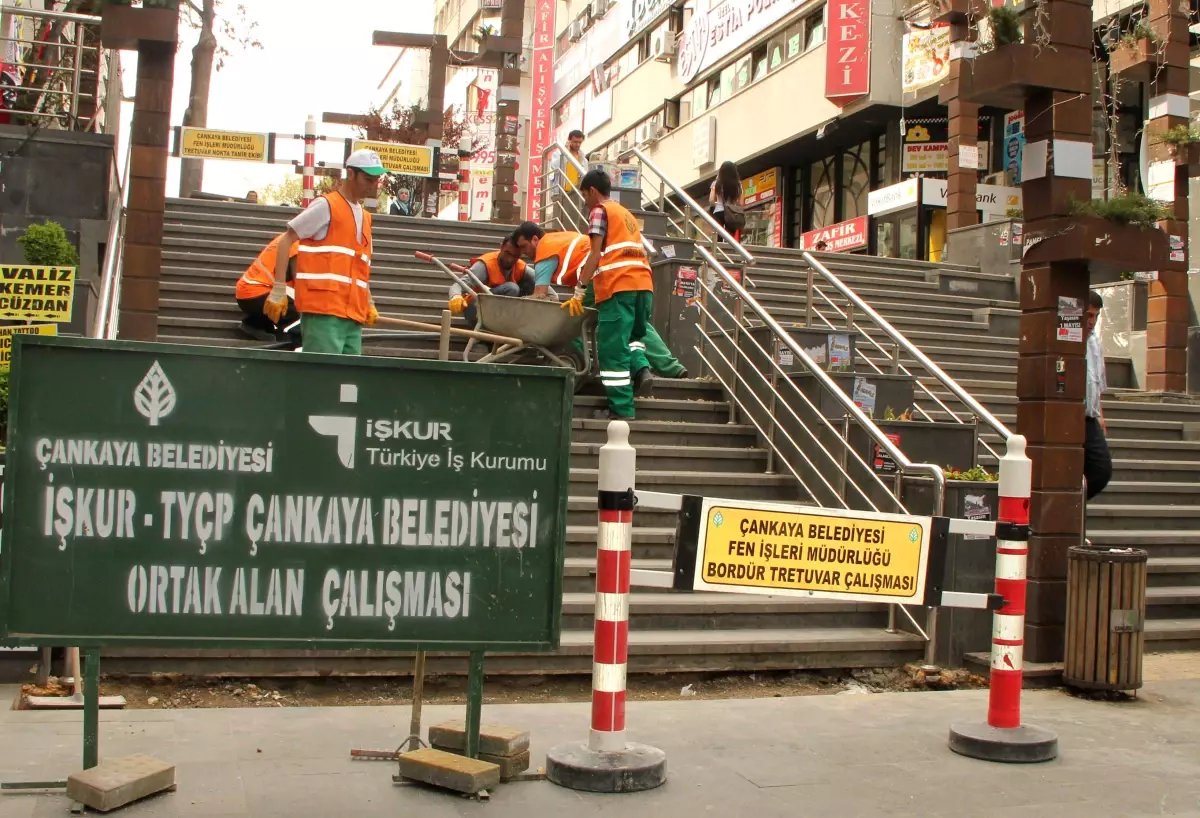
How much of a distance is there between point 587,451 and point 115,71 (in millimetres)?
8168

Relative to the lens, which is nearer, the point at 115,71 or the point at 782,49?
the point at 115,71

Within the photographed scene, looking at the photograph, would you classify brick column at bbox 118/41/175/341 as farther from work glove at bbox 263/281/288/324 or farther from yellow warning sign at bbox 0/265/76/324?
work glove at bbox 263/281/288/324

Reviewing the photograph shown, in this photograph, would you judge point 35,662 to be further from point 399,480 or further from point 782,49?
point 782,49

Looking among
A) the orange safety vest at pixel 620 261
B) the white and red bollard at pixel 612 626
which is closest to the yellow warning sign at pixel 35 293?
the orange safety vest at pixel 620 261

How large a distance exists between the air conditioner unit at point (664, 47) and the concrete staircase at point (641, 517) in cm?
2458

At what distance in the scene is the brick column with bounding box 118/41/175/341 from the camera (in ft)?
28.9

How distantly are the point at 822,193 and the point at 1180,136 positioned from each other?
16.4 meters

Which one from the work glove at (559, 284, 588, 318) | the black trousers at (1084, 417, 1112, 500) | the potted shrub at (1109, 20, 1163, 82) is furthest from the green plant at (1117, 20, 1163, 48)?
the work glove at (559, 284, 588, 318)

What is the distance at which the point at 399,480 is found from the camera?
15.3 feet

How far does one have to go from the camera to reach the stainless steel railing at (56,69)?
11.6 meters

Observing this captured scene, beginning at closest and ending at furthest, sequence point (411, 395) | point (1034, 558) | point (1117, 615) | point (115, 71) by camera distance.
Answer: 1. point (411, 395)
2. point (1117, 615)
3. point (1034, 558)
4. point (115, 71)

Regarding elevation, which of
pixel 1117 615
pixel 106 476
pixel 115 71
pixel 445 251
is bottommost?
pixel 1117 615

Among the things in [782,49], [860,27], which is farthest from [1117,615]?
[782,49]

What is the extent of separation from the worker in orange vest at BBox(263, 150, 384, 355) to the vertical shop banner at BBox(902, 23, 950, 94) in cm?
1703
